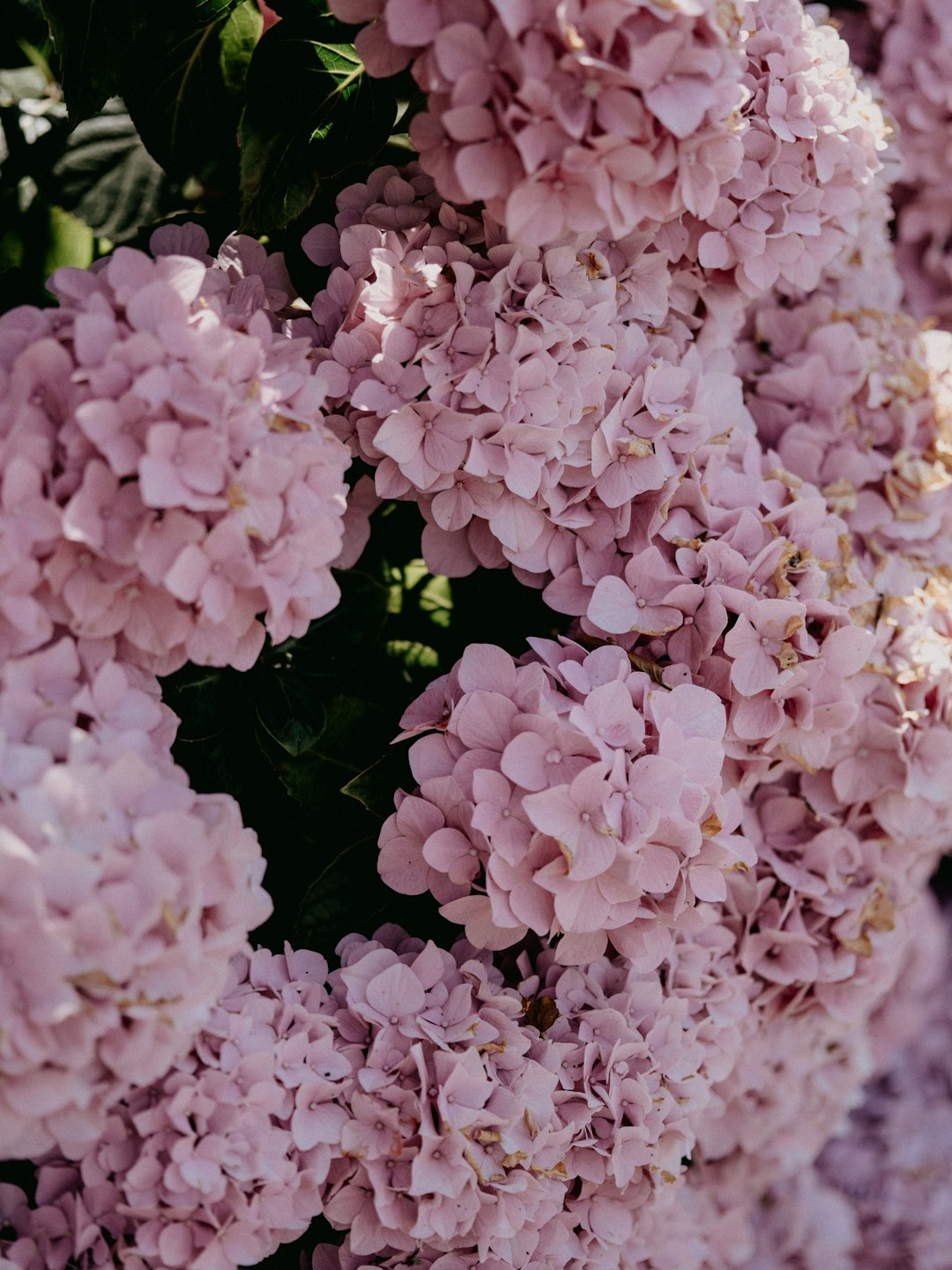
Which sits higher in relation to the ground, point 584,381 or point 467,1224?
point 584,381

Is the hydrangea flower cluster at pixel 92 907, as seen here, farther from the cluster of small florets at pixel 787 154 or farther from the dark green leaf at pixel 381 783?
the cluster of small florets at pixel 787 154

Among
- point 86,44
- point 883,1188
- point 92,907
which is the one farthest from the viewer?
point 883,1188

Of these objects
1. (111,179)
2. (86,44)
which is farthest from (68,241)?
(86,44)

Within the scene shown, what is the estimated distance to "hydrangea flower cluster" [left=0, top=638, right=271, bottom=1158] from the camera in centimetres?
50

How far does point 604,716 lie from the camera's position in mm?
654

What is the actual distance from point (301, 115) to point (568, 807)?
1.55 feet

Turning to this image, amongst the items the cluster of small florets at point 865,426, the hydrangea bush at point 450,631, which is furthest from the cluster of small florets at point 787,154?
the cluster of small florets at point 865,426

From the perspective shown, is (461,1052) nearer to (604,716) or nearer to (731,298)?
(604,716)

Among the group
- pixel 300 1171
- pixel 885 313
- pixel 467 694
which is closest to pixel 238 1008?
pixel 300 1171

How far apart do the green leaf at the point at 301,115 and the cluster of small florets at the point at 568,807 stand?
0.33m

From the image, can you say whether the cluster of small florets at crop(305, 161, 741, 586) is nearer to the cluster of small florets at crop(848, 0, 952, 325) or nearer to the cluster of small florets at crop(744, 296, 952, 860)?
the cluster of small florets at crop(744, 296, 952, 860)

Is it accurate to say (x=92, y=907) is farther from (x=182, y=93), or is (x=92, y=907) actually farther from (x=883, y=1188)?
(x=883, y=1188)

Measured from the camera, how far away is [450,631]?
0.87 m

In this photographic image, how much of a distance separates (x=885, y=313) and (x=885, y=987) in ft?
1.86
